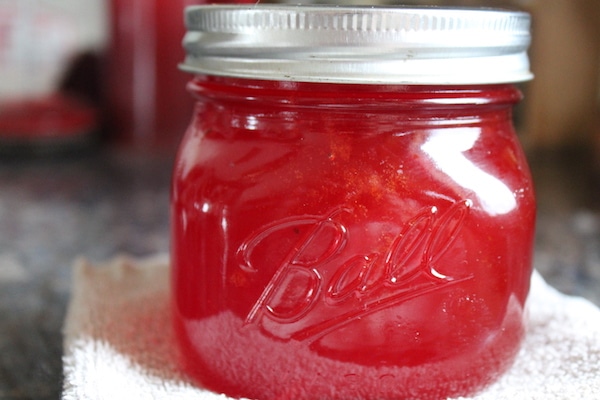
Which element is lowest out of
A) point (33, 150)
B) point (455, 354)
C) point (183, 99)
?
point (33, 150)

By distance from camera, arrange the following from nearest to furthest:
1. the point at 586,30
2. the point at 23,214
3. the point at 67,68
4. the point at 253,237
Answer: the point at 253,237 < the point at 23,214 < the point at 586,30 < the point at 67,68

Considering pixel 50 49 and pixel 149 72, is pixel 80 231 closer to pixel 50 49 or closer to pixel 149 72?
pixel 149 72

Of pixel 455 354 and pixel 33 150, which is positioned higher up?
pixel 455 354

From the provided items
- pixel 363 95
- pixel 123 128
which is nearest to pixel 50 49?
pixel 123 128

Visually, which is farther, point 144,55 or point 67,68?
point 67,68

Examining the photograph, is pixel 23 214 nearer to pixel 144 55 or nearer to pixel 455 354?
pixel 144 55

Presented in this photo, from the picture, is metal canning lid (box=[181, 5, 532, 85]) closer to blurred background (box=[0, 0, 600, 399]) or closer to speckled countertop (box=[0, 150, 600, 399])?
speckled countertop (box=[0, 150, 600, 399])

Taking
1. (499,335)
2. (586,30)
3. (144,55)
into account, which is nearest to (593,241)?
(499,335)
